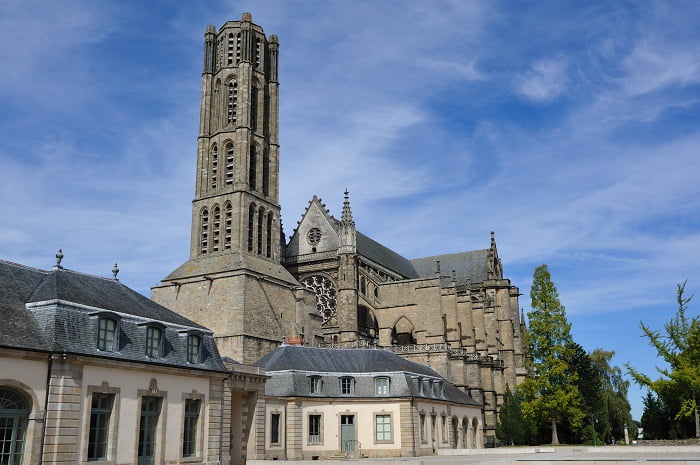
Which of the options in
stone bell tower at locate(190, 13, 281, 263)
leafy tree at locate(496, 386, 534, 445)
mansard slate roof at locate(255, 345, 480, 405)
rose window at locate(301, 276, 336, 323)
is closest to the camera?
mansard slate roof at locate(255, 345, 480, 405)

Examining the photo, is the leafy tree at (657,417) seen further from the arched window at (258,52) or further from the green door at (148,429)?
the arched window at (258,52)

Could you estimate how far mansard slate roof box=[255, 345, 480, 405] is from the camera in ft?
103

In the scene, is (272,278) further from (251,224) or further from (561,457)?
(561,457)

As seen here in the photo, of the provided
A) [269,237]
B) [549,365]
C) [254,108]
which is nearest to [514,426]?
[549,365]

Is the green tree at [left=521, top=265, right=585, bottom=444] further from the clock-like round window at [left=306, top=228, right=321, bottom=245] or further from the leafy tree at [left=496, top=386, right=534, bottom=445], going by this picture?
the clock-like round window at [left=306, top=228, right=321, bottom=245]

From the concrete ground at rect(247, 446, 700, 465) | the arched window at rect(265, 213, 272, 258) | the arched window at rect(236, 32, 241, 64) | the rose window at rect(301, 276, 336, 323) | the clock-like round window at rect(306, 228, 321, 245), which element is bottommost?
the concrete ground at rect(247, 446, 700, 465)

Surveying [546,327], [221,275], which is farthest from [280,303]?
[546,327]

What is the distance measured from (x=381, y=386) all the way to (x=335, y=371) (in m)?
2.35

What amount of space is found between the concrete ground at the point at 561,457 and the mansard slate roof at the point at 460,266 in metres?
31.0

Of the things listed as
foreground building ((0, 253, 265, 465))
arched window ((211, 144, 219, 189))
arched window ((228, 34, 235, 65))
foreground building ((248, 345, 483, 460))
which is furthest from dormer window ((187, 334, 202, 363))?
arched window ((228, 34, 235, 65))

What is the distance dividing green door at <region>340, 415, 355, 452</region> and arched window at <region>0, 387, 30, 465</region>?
17.5 meters

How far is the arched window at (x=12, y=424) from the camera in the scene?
53.6ft

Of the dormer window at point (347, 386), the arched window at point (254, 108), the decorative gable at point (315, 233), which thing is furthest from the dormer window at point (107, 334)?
the decorative gable at point (315, 233)

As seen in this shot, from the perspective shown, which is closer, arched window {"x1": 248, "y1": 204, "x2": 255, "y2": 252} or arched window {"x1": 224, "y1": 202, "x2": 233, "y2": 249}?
arched window {"x1": 224, "y1": 202, "x2": 233, "y2": 249}
